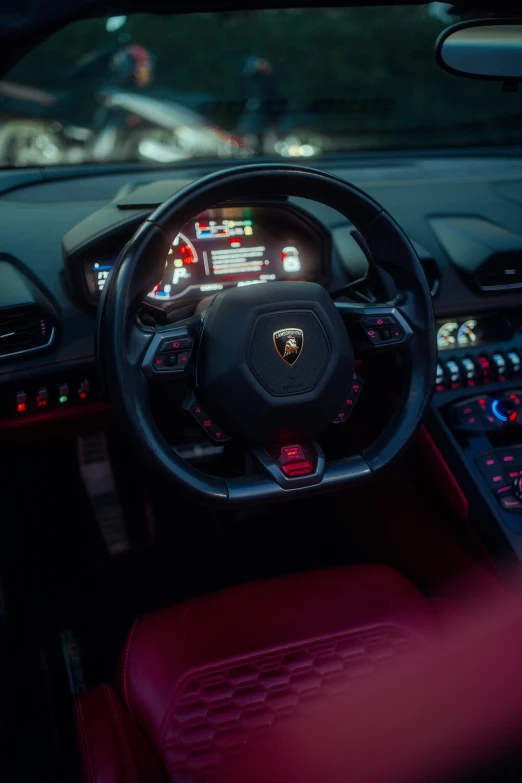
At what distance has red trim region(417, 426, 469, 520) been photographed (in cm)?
195

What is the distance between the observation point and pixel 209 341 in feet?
5.00

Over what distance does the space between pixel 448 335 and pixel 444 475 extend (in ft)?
1.41

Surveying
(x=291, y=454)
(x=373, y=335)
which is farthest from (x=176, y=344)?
(x=373, y=335)

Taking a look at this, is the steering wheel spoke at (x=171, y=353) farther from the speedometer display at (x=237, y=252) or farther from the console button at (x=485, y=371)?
the console button at (x=485, y=371)

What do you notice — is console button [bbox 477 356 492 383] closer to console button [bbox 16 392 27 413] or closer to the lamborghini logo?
the lamborghini logo

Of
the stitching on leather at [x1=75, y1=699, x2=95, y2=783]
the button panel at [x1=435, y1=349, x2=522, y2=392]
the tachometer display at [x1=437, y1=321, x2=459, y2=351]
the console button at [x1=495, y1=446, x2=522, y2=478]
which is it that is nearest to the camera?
the stitching on leather at [x1=75, y1=699, x2=95, y2=783]

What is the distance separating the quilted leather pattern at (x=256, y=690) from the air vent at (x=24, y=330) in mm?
857

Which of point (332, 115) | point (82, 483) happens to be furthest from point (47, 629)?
point (332, 115)

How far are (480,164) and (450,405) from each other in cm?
114

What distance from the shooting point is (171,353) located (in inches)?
57.9

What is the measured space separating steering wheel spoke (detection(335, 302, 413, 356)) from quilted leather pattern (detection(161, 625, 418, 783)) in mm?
599

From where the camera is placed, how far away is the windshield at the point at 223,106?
252cm

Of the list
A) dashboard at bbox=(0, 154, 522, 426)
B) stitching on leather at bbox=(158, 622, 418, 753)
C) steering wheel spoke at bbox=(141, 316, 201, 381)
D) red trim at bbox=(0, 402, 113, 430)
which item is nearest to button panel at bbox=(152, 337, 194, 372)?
steering wheel spoke at bbox=(141, 316, 201, 381)

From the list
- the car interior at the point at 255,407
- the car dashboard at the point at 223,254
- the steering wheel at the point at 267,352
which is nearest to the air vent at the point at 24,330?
the car interior at the point at 255,407
